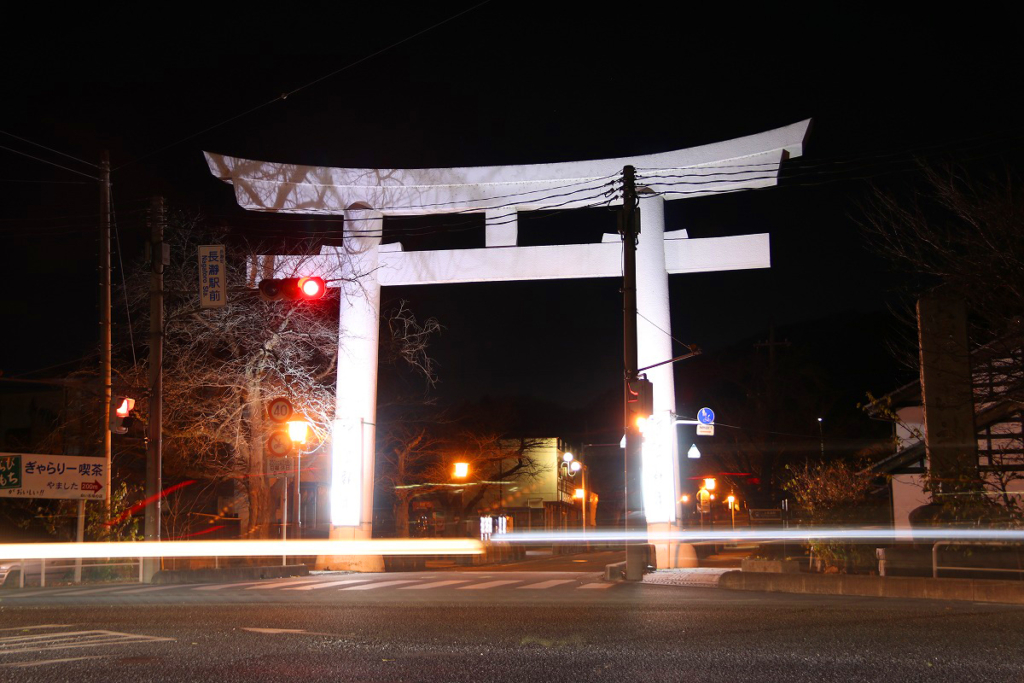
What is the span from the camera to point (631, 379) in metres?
19.1

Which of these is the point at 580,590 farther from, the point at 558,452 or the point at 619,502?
the point at 619,502

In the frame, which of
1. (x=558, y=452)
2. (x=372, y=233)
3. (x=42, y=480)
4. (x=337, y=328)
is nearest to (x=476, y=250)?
(x=372, y=233)

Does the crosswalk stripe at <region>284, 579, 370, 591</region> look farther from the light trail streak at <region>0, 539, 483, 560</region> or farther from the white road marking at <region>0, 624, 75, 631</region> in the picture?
the white road marking at <region>0, 624, 75, 631</region>

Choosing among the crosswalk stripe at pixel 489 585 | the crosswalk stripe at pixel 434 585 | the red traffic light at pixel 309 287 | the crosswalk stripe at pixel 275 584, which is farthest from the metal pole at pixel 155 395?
the crosswalk stripe at pixel 489 585

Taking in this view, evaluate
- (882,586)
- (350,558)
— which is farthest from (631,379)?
(350,558)

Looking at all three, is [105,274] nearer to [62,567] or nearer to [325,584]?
[62,567]

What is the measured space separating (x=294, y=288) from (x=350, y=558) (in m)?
10.6

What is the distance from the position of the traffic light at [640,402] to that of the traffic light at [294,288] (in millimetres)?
6963

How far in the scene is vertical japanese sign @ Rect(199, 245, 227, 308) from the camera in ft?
64.2

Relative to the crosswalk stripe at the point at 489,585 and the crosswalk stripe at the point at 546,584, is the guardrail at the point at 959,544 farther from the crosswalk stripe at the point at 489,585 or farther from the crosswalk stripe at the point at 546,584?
the crosswalk stripe at the point at 489,585

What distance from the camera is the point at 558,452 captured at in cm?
6106

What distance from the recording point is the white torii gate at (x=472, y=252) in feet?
75.8

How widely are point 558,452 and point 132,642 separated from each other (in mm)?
53056

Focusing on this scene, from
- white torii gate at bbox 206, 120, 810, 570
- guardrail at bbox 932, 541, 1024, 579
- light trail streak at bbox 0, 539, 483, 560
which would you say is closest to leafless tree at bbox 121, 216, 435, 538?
white torii gate at bbox 206, 120, 810, 570
